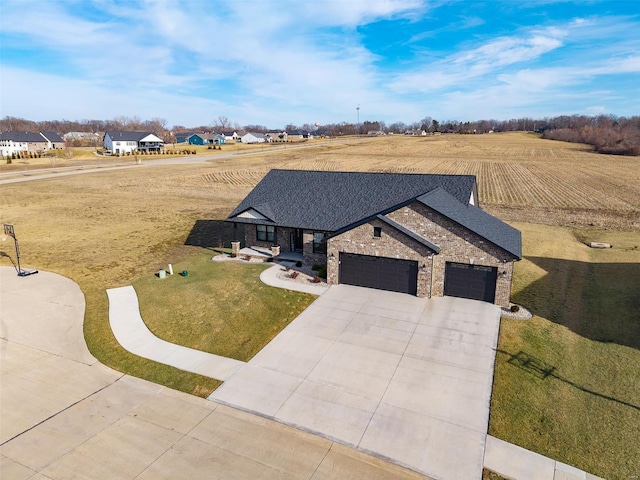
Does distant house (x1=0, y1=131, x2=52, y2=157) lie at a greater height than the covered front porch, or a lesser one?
greater

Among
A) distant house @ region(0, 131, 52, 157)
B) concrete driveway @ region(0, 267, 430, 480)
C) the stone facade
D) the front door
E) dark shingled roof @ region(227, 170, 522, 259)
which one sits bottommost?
concrete driveway @ region(0, 267, 430, 480)

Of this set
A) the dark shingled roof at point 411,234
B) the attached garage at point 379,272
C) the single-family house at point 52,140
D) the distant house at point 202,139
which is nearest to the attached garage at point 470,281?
the dark shingled roof at point 411,234

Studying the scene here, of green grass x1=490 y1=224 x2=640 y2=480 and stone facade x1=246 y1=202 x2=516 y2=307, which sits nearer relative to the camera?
green grass x1=490 y1=224 x2=640 y2=480

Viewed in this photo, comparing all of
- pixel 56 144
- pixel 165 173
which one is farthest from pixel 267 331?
pixel 56 144

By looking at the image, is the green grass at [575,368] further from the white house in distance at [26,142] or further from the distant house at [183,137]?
the distant house at [183,137]

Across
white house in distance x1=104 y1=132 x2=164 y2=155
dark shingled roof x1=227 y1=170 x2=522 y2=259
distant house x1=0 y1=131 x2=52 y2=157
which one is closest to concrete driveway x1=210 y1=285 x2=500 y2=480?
dark shingled roof x1=227 y1=170 x2=522 y2=259

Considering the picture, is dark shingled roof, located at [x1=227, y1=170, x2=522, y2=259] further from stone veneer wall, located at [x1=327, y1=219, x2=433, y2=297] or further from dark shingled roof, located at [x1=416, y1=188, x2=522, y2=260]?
stone veneer wall, located at [x1=327, y1=219, x2=433, y2=297]

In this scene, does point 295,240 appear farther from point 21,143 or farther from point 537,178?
point 21,143
